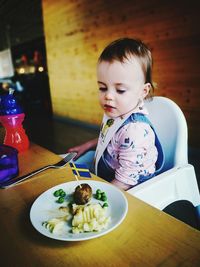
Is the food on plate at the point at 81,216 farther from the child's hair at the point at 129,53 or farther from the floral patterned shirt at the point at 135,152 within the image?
the child's hair at the point at 129,53

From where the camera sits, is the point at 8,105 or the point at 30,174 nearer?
the point at 30,174

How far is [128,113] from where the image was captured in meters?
1.12

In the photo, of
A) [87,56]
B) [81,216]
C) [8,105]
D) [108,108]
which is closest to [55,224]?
[81,216]

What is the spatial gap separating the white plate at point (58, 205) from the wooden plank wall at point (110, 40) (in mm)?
2684

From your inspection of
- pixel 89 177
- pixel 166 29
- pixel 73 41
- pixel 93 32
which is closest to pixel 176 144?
pixel 89 177

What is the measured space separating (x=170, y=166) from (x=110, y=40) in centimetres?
339

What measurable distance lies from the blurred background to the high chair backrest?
193 centimetres

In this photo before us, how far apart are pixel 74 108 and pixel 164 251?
203 inches

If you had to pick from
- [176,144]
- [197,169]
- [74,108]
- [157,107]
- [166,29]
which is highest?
[166,29]

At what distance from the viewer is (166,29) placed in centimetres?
315

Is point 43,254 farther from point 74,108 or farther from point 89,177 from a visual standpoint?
point 74,108

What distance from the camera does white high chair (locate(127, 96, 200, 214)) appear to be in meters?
0.94

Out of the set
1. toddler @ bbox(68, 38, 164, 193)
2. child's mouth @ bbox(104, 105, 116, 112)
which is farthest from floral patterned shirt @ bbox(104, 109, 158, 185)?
child's mouth @ bbox(104, 105, 116, 112)

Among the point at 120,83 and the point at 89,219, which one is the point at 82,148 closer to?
the point at 120,83
